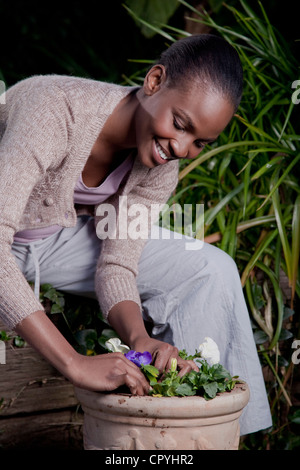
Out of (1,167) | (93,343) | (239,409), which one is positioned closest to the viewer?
(239,409)

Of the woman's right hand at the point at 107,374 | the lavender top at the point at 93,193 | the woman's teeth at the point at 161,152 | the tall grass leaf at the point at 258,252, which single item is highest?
the woman's teeth at the point at 161,152

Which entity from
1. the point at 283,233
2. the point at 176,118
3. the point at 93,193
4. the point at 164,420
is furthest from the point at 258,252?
the point at 164,420

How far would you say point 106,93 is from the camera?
1389 mm

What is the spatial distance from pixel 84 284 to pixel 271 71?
1184 millimetres

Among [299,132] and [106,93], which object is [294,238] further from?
[106,93]

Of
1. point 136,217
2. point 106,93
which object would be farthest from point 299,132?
point 106,93

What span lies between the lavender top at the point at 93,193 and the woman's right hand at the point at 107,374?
0.54 metres

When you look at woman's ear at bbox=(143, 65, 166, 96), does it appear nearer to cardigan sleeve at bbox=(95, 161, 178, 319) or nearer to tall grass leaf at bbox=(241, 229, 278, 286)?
cardigan sleeve at bbox=(95, 161, 178, 319)

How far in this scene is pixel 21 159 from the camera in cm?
117

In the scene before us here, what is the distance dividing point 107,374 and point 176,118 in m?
0.55

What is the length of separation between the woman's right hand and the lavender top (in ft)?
1.79

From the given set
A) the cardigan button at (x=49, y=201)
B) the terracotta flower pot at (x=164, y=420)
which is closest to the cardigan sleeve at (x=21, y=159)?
the cardigan button at (x=49, y=201)

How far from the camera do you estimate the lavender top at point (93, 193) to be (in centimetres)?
149

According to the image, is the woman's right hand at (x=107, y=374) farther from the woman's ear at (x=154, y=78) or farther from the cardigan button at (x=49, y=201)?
the woman's ear at (x=154, y=78)
